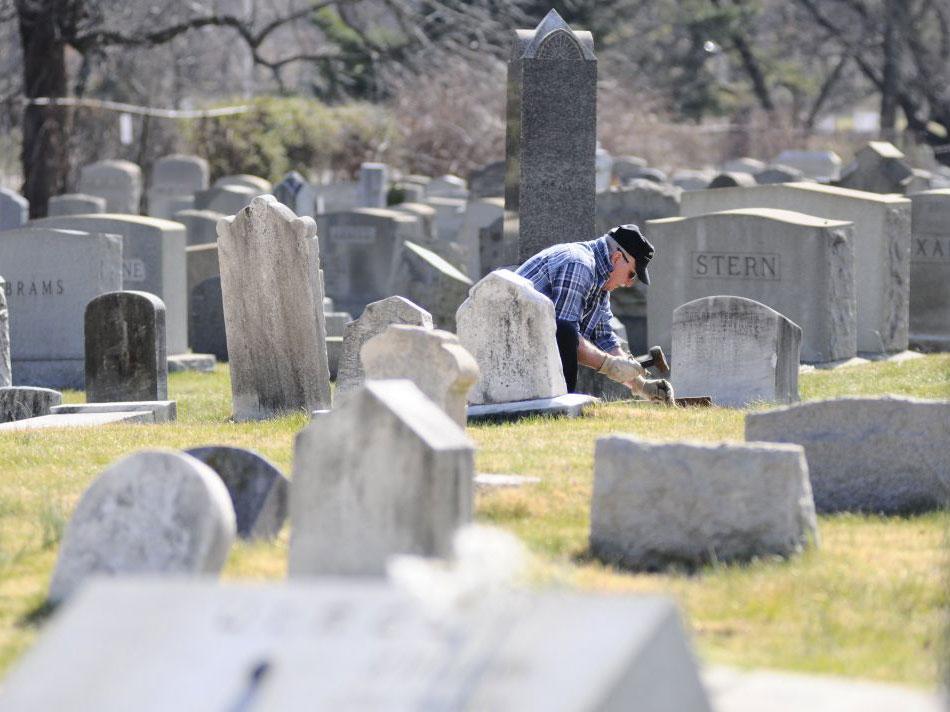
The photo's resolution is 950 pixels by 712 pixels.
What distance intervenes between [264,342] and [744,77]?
167ft

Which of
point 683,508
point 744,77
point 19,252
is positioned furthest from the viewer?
point 744,77

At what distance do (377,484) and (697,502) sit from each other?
1.38 meters

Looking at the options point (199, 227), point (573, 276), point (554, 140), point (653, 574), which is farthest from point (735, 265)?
point (199, 227)

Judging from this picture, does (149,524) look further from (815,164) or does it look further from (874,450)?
(815,164)

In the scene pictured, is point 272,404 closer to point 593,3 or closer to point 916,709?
point 916,709

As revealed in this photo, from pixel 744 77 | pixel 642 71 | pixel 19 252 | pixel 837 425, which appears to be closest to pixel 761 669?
pixel 837 425

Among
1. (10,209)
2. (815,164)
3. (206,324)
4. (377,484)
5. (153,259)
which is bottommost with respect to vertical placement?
(206,324)

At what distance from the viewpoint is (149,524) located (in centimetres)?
501

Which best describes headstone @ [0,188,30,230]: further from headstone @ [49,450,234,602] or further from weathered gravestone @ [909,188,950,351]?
headstone @ [49,450,234,602]

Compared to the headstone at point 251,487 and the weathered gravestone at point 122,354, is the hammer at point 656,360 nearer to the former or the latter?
the weathered gravestone at point 122,354

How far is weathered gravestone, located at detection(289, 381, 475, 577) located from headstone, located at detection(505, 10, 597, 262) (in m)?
7.88

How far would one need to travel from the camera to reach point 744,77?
58688mm

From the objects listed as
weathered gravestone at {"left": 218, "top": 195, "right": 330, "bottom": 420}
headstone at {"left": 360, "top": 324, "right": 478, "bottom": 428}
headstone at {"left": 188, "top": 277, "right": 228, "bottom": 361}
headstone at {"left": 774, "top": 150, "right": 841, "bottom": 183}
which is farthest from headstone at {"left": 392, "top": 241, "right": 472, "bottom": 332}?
headstone at {"left": 774, "top": 150, "right": 841, "bottom": 183}

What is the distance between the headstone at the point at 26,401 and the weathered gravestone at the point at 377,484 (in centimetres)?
646
